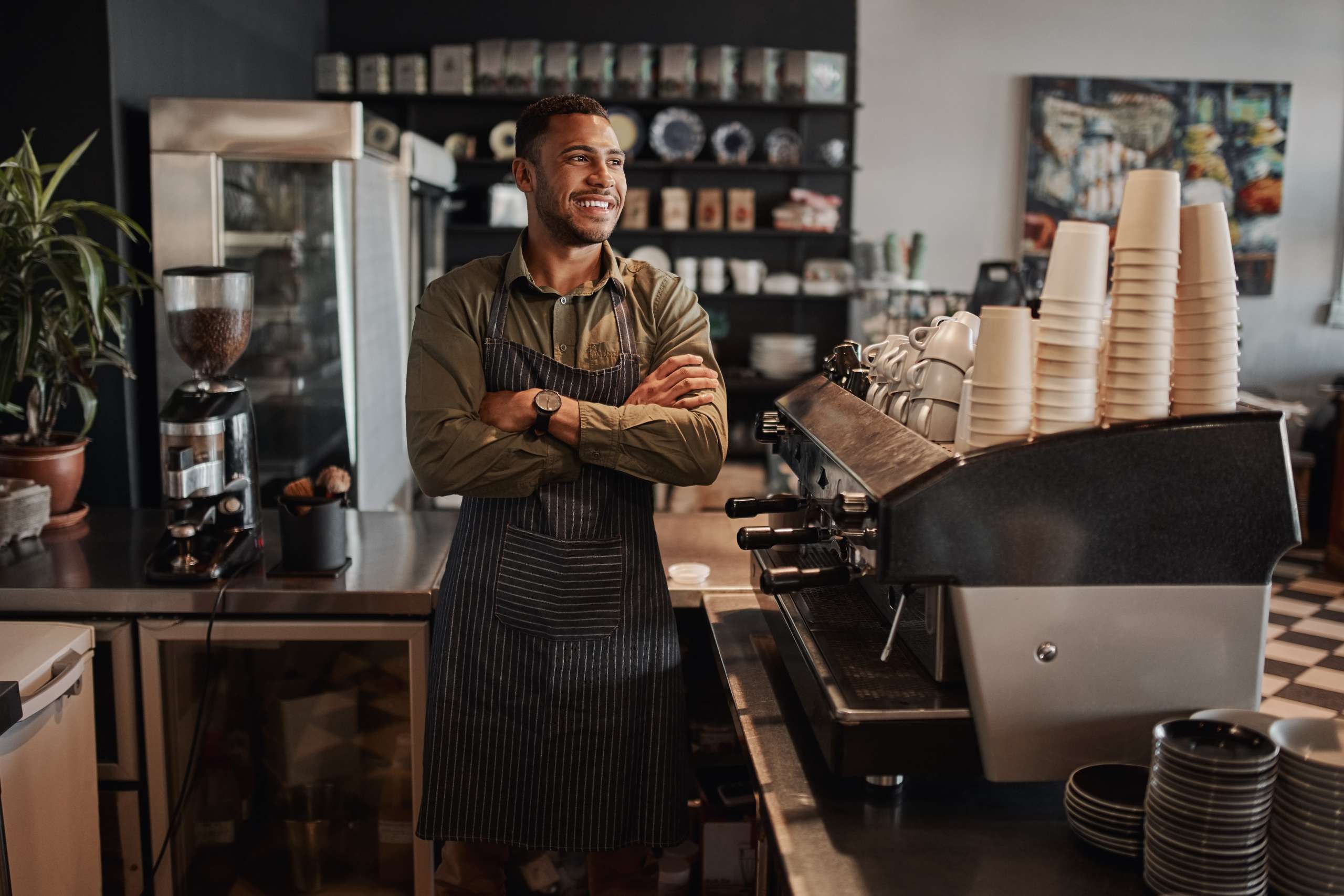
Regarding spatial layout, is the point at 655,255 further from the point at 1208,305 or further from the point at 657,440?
the point at 1208,305

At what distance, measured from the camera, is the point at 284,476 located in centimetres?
359

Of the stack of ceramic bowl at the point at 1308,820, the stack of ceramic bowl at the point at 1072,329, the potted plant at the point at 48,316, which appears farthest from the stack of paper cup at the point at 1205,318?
the potted plant at the point at 48,316

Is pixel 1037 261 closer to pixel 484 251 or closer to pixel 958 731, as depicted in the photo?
pixel 484 251

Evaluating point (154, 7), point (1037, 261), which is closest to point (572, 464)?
point (154, 7)

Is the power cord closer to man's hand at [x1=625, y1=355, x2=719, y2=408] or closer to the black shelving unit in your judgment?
man's hand at [x1=625, y1=355, x2=719, y2=408]

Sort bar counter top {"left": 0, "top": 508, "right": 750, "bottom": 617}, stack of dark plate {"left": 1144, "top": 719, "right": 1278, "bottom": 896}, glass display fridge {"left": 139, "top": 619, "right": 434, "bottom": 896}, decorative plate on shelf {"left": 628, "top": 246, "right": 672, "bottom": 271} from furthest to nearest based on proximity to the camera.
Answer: decorative plate on shelf {"left": 628, "top": 246, "right": 672, "bottom": 271}, glass display fridge {"left": 139, "top": 619, "right": 434, "bottom": 896}, bar counter top {"left": 0, "top": 508, "right": 750, "bottom": 617}, stack of dark plate {"left": 1144, "top": 719, "right": 1278, "bottom": 896}

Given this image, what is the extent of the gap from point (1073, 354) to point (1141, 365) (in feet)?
0.26

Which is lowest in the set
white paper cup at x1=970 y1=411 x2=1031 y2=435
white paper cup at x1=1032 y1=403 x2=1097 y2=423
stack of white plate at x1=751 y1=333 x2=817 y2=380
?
stack of white plate at x1=751 y1=333 x2=817 y2=380

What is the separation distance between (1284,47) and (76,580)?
6.71m

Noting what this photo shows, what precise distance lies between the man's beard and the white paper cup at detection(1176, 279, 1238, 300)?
3.19 feet

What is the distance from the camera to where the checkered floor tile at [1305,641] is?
2080 millimetres

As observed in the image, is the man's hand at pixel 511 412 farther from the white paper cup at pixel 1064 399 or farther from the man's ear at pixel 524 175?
the white paper cup at pixel 1064 399

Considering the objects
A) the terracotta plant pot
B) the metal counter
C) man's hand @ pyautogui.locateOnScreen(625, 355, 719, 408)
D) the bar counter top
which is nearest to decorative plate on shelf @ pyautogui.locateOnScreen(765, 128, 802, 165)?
the bar counter top

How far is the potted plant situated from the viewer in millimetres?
2727
